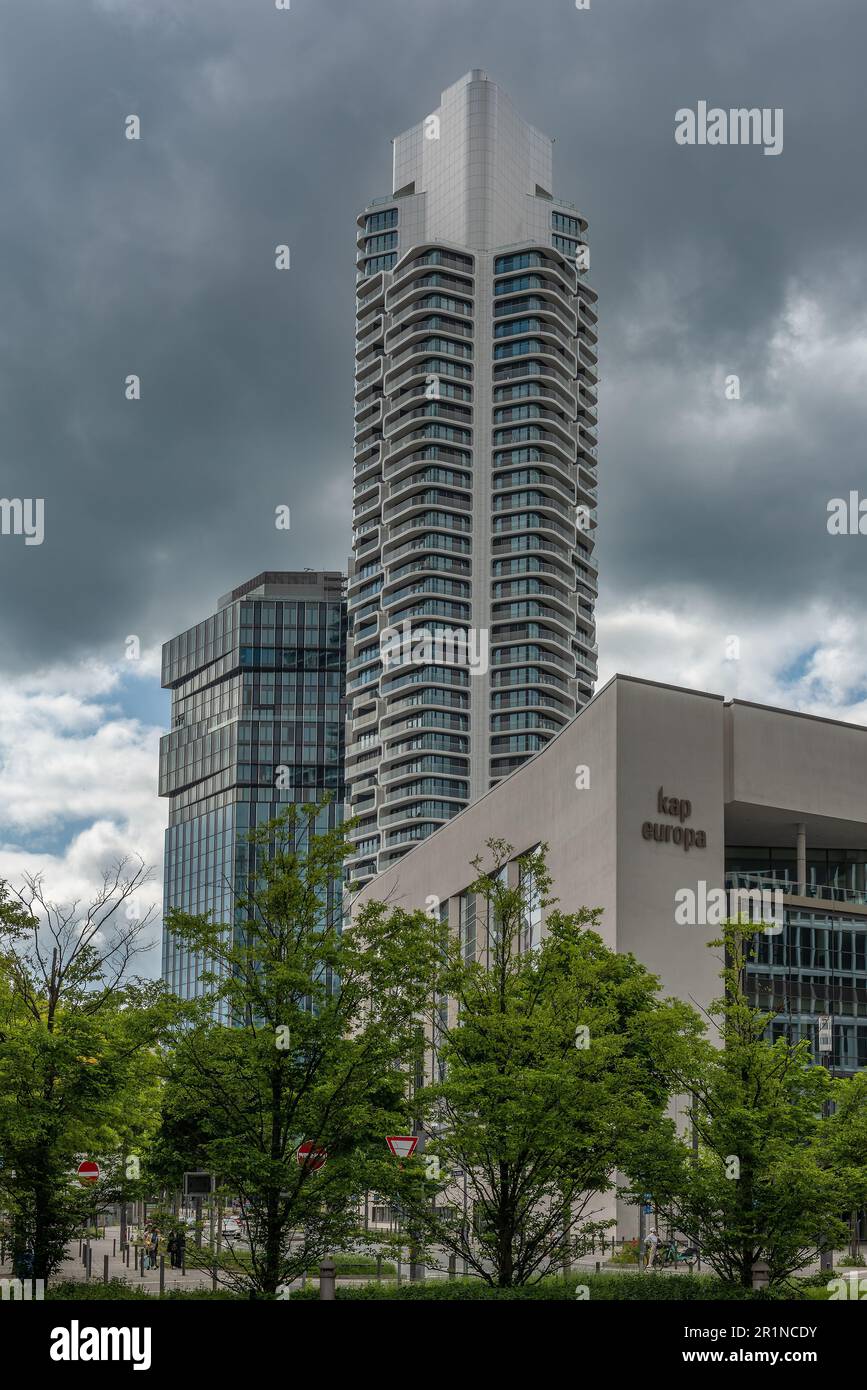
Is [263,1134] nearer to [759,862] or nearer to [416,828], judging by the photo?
[759,862]

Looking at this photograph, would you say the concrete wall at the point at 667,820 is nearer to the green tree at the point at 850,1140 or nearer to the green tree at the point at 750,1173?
the green tree at the point at 850,1140

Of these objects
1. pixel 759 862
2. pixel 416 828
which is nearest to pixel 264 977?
pixel 759 862

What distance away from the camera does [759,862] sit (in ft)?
233

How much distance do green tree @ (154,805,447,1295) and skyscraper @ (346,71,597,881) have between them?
11144 centimetres

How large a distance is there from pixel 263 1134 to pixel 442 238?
472ft

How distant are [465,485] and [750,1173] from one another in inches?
4878

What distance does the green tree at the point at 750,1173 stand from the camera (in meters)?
30.0

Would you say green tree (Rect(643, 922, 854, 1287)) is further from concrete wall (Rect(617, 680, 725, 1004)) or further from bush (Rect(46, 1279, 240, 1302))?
concrete wall (Rect(617, 680, 725, 1004))

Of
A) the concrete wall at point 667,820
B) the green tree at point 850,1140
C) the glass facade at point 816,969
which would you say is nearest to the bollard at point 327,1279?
the green tree at point 850,1140

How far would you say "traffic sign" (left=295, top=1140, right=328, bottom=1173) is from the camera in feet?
88.2

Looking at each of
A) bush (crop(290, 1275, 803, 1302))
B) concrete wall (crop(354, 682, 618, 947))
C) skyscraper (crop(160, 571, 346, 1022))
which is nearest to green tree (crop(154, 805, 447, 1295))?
bush (crop(290, 1275, 803, 1302))

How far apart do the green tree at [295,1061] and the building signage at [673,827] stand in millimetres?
33731

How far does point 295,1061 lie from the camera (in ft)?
89.7
